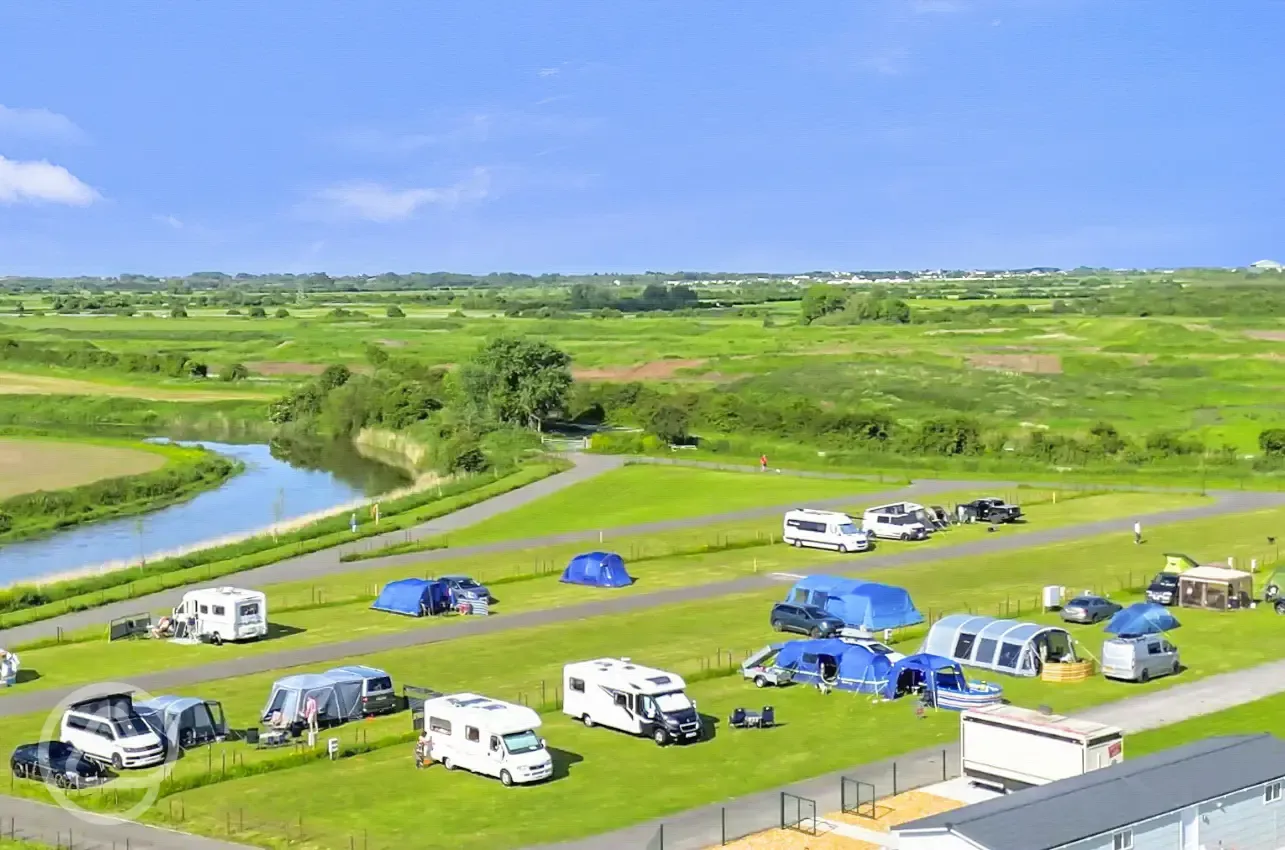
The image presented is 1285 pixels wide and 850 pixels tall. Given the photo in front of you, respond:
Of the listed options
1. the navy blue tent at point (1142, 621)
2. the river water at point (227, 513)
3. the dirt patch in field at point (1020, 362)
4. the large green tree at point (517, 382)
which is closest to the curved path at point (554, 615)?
the navy blue tent at point (1142, 621)

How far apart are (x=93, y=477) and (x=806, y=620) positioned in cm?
5932

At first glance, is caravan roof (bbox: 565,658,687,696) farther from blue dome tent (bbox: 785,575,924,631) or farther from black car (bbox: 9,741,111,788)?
blue dome tent (bbox: 785,575,924,631)

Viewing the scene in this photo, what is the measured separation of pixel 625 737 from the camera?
112 feet

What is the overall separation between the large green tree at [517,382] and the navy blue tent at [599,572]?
53.8 metres

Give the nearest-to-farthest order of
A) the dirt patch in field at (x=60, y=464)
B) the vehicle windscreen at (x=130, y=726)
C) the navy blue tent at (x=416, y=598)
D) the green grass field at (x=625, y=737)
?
1. the green grass field at (x=625, y=737)
2. the vehicle windscreen at (x=130, y=726)
3. the navy blue tent at (x=416, y=598)
4. the dirt patch in field at (x=60, y=464)

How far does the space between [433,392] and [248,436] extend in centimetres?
1652

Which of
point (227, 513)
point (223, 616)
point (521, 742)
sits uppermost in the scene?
point (521, 742)

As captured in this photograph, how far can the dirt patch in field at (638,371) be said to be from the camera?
144 meters

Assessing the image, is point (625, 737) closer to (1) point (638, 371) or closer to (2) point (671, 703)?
(2) point (671, 703)

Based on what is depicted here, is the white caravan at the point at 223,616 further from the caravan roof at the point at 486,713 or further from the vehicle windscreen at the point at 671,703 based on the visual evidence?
the vehicle windscreen at the point at 671,703

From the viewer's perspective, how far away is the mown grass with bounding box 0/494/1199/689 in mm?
43031

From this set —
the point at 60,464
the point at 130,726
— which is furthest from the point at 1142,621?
the point at 60,464

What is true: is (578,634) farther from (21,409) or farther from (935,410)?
(21,409)

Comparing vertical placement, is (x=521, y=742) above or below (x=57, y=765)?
above
